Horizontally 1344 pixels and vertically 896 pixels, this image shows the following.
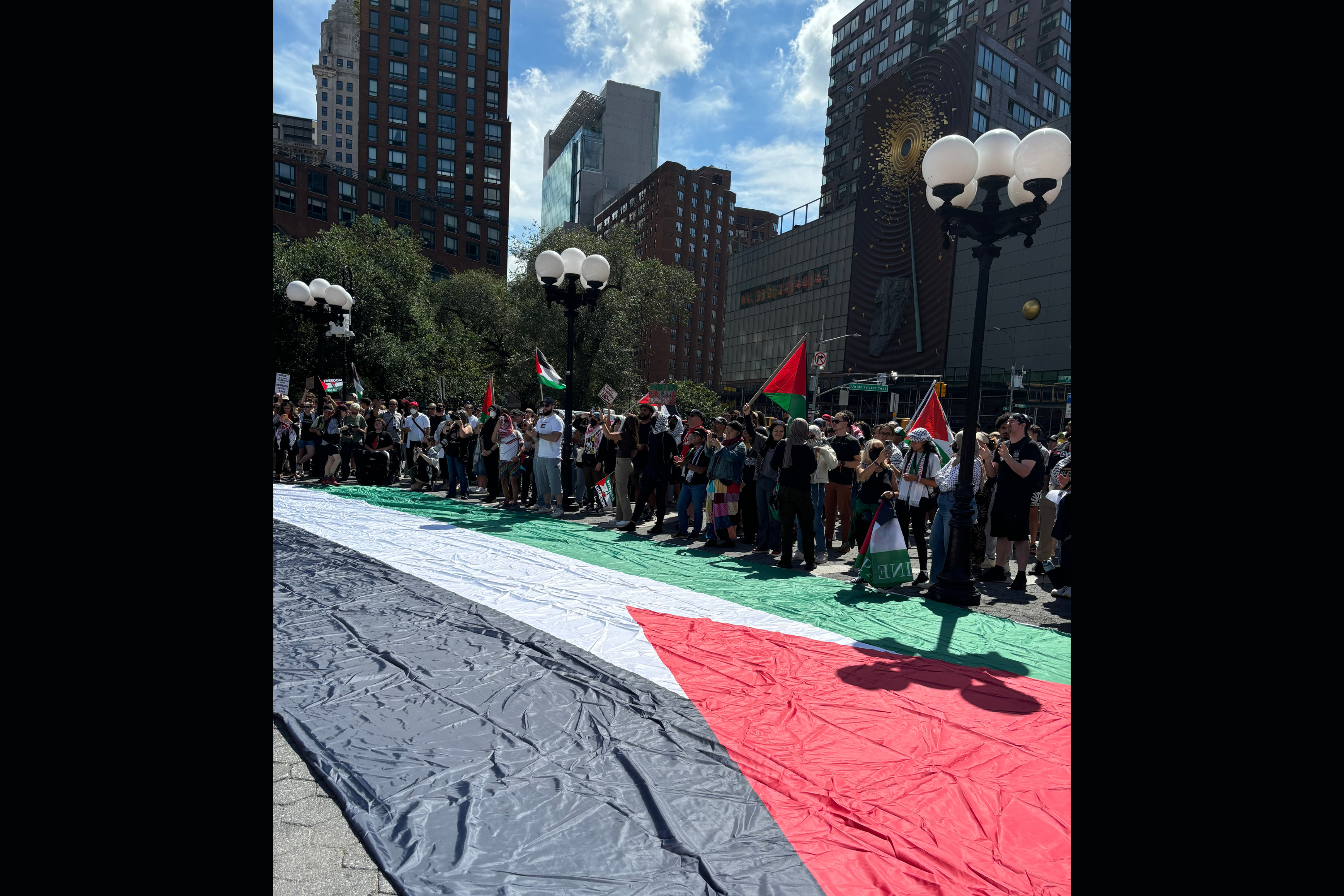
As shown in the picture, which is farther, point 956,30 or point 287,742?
point 956,30

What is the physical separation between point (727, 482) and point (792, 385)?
1.85 meters

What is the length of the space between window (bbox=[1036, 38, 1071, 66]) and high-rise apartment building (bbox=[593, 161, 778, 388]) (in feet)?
173

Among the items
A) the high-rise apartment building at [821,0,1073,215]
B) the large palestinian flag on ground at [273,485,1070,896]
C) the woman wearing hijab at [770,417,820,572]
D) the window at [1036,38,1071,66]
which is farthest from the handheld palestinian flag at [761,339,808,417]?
the window at [1036,38,1071,66]

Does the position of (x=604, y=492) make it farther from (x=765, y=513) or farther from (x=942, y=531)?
(x=942, y=531)

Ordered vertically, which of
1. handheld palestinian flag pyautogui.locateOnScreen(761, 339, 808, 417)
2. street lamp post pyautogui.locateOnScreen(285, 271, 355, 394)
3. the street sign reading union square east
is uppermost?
the street sign reading union square east

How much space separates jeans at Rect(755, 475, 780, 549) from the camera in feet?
35.7

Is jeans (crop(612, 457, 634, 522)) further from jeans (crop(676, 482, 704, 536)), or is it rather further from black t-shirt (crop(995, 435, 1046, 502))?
black t-shirt (crop(995, 435, 1046, 502))

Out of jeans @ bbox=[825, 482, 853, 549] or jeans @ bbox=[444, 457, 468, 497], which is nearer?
jeans @ bbox=[825, 482, 853, 549]

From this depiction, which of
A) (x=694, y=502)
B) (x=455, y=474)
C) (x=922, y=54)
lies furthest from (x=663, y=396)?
(x=922, y=54)
